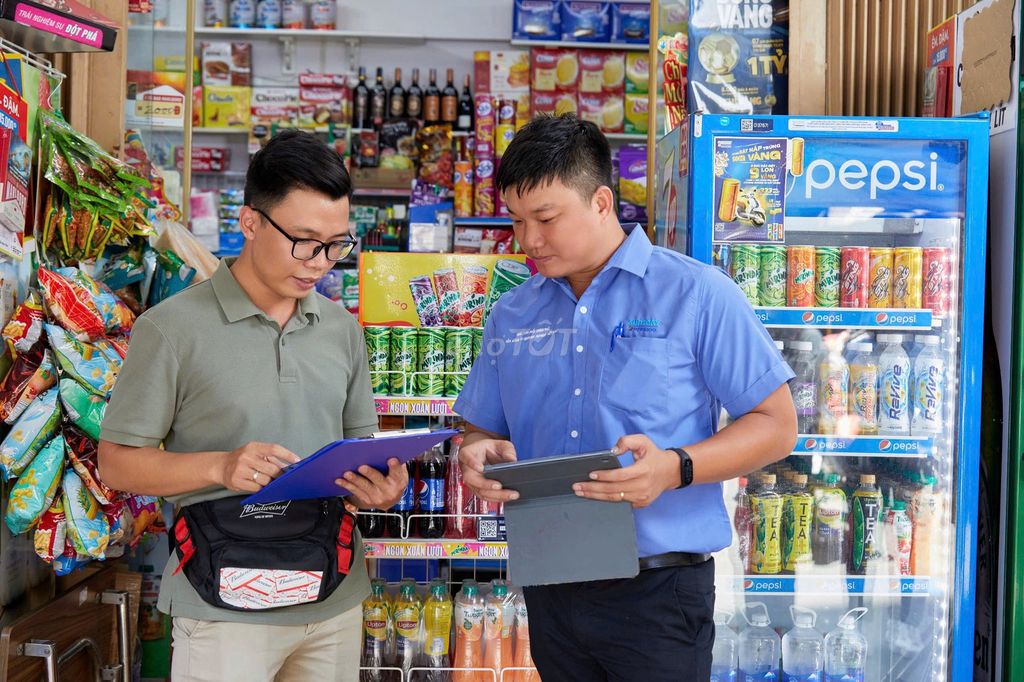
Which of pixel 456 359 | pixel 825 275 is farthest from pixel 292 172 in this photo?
pixel 825 275

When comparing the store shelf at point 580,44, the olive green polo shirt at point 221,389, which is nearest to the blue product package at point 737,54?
the olive green polo shirt at point 221,389

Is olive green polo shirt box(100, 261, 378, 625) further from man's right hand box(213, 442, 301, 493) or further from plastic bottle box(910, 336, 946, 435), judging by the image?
plastic bottle box(910, 336, 946, 435)

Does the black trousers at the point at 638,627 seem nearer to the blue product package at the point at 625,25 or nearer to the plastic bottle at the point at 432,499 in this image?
the plastic bottle at the point at 432,499

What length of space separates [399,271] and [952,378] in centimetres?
178

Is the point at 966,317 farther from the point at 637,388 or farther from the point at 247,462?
the point at 247,462

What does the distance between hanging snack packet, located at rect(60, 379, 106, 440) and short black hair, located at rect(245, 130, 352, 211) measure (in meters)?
1.20

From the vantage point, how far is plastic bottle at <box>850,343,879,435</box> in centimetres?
320

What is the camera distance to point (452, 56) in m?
7.57

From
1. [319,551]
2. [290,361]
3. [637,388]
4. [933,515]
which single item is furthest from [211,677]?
[933,515]

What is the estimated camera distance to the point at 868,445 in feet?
9.96

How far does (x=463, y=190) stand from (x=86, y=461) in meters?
3.50

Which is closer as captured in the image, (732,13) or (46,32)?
(46,32)

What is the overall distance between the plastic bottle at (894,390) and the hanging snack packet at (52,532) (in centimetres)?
257

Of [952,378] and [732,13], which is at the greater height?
[732,13]
